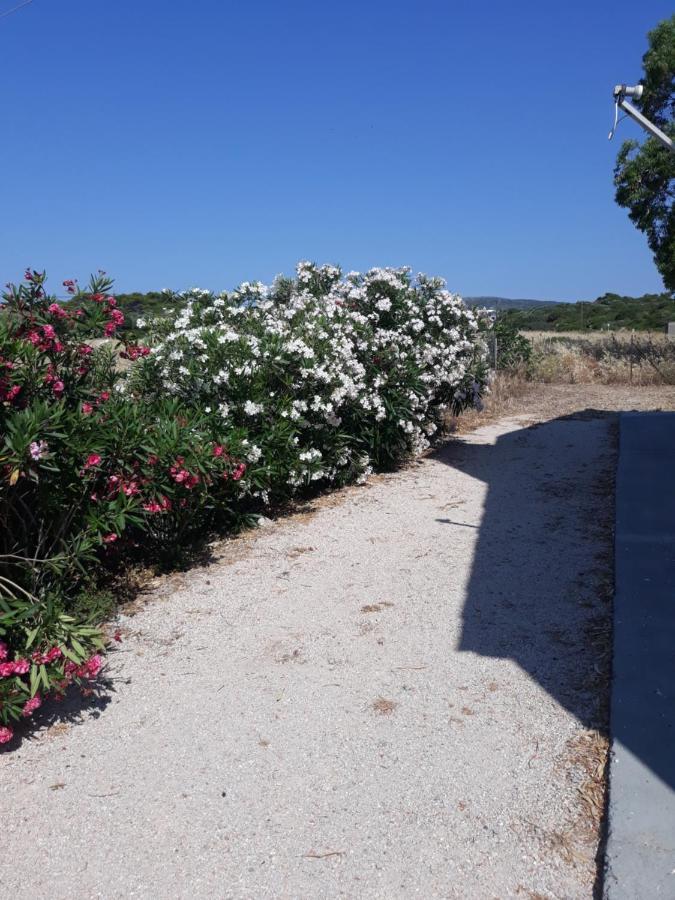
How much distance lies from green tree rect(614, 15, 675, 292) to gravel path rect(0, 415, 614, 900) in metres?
11.4

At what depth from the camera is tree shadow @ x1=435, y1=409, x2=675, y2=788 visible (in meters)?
3.89

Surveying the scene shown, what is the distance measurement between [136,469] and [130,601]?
115 centimetres

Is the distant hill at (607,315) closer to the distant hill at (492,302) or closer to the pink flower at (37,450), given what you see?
the distant hill at (492,302)

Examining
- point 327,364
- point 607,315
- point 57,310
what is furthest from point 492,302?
point 607,315

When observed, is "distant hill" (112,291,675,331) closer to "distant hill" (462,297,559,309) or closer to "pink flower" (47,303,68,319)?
"distant hill" (462,297,559,309)

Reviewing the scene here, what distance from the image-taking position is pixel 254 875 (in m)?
2.72

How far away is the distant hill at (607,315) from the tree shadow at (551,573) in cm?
2790

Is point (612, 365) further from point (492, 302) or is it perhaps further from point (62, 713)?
point (62, 713)

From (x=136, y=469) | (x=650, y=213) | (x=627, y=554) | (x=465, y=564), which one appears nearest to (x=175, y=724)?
(x=136, y=469)

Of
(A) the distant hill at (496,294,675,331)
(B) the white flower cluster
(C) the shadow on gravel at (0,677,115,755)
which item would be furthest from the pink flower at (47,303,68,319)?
(A) the distant hill at (496,294,675,331)

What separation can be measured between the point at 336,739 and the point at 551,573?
2.38 metres

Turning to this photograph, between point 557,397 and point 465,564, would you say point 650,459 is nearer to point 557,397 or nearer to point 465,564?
point 465,564

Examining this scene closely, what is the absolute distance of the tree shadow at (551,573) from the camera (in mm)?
3893

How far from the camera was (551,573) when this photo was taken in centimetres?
536
